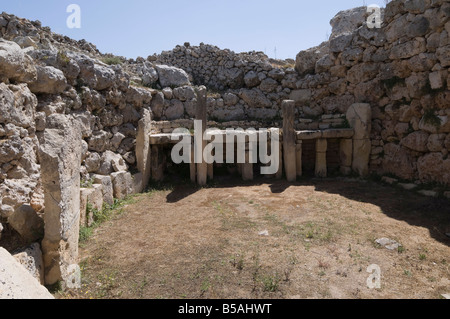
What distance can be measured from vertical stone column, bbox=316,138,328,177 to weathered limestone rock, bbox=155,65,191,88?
5323 mm

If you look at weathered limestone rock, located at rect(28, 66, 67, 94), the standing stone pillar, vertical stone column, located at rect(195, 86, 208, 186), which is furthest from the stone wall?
weathered limestone rock, located at rect(28, 66, 67, 94)

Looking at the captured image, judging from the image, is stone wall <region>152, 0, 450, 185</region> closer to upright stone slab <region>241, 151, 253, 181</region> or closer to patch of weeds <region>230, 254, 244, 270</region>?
upright stone slab <region>241, 151, 253, 181</region>

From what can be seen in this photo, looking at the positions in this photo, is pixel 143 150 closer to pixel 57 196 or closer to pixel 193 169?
pixel 193 169

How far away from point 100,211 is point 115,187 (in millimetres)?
1138

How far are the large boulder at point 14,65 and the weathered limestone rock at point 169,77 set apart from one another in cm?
601

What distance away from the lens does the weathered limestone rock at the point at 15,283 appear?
279cm

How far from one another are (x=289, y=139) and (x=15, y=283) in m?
7.89

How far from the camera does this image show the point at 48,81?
5902 millimetres

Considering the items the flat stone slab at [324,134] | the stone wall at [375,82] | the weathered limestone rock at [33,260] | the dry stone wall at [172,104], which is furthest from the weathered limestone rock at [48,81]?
the flat stone slab at [324,134]

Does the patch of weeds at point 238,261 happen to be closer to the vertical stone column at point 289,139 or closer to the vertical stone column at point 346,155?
the vertical stone column at point 289,139

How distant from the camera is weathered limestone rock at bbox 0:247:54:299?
2789mm

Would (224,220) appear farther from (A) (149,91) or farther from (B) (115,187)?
(A) (149,91)

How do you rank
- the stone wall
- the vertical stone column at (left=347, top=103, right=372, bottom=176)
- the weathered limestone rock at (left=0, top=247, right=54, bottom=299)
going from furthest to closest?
the vertical stone column at (left=347, top=103, right=372, bottom=176) < the stone wall < the weathered limestone rock at (left=0, top=247, right=54, bottom=299)

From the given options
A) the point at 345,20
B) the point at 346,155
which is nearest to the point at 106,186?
the point at 346,155
